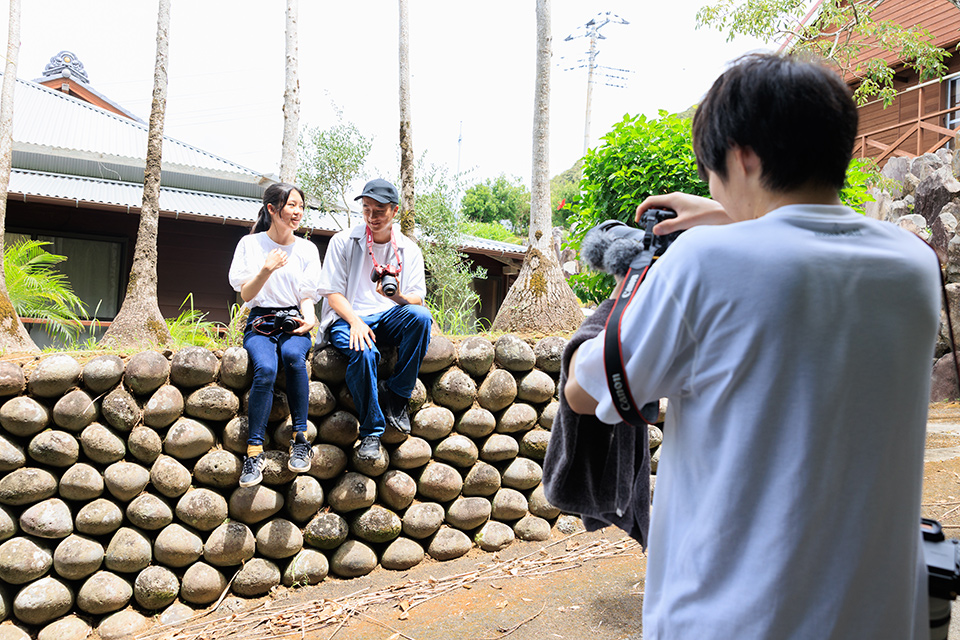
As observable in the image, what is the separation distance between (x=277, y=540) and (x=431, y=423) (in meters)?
1.23

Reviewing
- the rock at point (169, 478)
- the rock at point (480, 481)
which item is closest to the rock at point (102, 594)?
the rock at point (169, 478)

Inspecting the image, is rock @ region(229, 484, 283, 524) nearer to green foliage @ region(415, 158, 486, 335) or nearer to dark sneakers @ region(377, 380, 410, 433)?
dark sneakers @ region(377, 380, 410, 433)

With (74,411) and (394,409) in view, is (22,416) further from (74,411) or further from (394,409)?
(394,409)

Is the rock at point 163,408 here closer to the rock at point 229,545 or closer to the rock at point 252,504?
the rock at point 252,504

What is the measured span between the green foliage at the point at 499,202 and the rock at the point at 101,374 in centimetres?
3656

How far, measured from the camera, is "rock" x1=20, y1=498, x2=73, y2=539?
3736 millimetres

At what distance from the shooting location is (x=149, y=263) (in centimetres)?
630

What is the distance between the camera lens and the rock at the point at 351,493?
13.7 feet

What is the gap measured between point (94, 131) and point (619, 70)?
24.0 meters

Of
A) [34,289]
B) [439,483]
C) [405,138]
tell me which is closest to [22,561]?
[439,483]

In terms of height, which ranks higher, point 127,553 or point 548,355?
point 548,355

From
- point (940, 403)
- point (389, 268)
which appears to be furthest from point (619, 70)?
point (389, 268)

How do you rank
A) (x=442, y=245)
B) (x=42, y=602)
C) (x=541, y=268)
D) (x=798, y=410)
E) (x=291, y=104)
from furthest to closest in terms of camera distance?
(x=442, y=245) < (x=291, y=104) < (x=541, y=268) < (x=42, y=602) < (x=798, y=410)

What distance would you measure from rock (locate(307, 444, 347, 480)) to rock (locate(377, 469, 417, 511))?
1.05 feet
